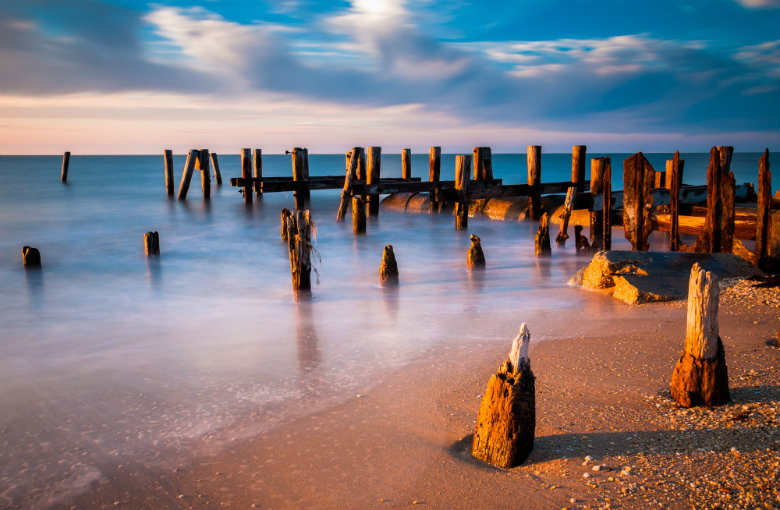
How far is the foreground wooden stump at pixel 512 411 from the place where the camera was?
3070 mm

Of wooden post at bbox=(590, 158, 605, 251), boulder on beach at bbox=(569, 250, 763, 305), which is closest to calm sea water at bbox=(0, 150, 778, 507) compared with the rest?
boulder on beach at bbox=(569, 250, 763, 305)

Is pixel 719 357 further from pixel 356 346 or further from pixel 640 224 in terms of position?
pixel 640 224

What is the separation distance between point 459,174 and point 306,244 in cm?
686

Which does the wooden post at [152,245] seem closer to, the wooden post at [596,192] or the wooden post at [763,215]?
the wooden post at [596,192]

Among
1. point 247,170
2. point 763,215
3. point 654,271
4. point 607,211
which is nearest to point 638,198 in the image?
point 607,211

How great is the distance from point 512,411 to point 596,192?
340 inches

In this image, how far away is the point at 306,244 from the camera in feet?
24.6

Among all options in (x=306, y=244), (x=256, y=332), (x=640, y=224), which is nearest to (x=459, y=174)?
(x=640, y=224)

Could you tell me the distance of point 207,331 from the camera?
6566mm

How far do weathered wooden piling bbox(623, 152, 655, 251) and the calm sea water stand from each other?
1237 mm

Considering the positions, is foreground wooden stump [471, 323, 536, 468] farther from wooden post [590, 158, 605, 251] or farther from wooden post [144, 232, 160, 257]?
wooden post [144, 232, 160, 257]

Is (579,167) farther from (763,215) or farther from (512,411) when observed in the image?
(512,411)

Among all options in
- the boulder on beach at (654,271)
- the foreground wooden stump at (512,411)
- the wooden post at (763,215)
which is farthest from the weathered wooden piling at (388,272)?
the foreground wooden stump at (512,411)

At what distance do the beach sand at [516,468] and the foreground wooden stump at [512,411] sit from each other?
9 cm
